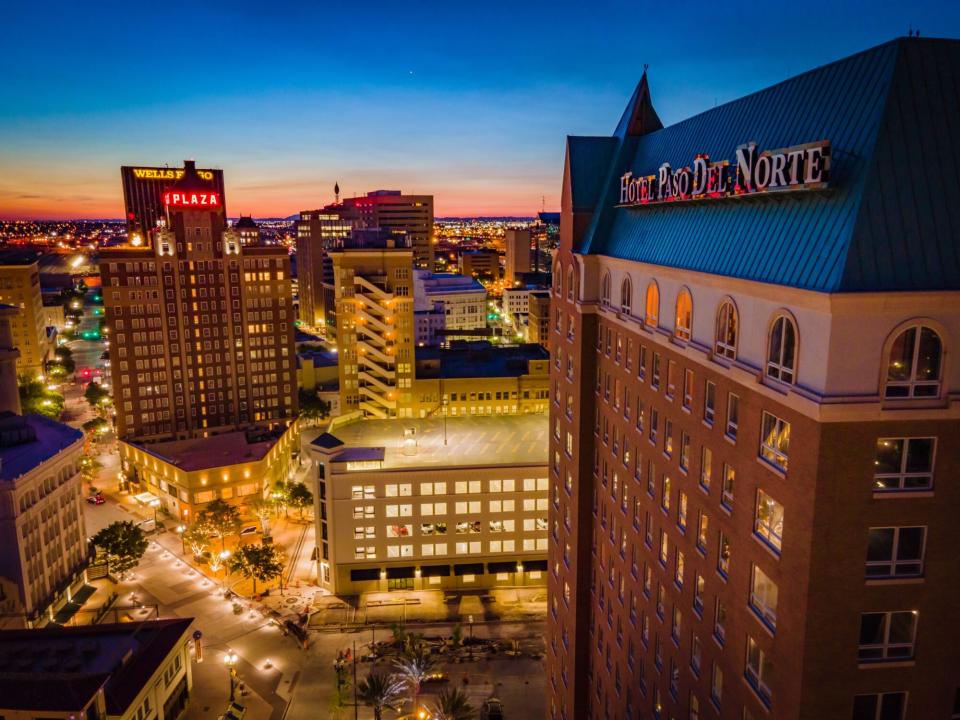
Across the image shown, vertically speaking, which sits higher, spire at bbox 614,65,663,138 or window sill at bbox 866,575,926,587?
spire at bbox 614,65,663,138

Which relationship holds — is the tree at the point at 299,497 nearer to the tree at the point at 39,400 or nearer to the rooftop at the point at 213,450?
the rooftop at the point at 213,450

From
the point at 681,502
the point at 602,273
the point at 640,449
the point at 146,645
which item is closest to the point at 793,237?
the point at 681,502

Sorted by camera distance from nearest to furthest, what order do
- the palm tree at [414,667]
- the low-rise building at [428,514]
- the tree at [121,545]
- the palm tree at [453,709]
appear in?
the palm tree at [453,709], the palm tree at [414,667], the low-rise building at [428,514], the tree at [121,545]

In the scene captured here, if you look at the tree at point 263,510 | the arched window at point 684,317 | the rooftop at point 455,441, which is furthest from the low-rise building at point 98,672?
the arched window at point 684,317

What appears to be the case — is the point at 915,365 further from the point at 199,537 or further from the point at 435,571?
the point at 199,537

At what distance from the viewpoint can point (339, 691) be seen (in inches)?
2817

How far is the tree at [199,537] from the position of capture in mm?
103562

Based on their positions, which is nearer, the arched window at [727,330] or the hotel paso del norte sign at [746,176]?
the hotel paso del norte sign at [746,176]

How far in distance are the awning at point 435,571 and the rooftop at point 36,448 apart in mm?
54366

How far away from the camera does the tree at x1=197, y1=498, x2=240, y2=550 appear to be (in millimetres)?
106812

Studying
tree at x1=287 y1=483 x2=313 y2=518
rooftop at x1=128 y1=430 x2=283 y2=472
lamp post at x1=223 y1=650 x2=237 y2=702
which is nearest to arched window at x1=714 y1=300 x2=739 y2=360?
lamp post at x1=223 y1=650 x2=237 y2=702

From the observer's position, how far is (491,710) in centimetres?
7081

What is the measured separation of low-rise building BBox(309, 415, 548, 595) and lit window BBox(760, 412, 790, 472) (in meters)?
68.9

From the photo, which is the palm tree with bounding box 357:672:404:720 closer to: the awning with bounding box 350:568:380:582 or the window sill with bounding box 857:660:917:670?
the awning with bounding box 350:568:380:582
